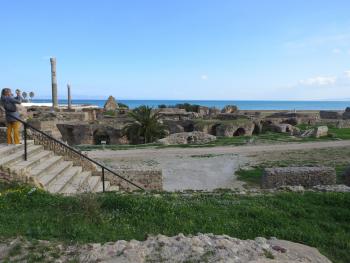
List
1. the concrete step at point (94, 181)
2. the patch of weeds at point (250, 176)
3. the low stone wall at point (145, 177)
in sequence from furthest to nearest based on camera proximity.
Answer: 1. the patch of weeds at point (250, 176)
2. the low stone wall at point (145, 177)
3. the concrete step at point (94, 181)

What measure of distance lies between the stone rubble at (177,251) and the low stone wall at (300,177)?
268 inches

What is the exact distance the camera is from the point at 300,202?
763 centimetres

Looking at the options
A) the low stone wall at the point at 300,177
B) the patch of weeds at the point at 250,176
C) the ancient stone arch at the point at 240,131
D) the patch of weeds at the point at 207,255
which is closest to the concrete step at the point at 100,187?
the low stone wall at the point at 300,177

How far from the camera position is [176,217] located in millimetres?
6590

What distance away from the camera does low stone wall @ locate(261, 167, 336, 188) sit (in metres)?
12.2

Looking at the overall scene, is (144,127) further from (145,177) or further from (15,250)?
(15,250)

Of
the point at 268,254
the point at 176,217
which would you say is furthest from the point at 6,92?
the point at 268,254

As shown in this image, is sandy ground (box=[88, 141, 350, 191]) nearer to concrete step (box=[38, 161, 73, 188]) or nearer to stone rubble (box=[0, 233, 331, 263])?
concrete step (box=[38, 161, 73, 188])

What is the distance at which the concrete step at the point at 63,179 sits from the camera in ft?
29.2

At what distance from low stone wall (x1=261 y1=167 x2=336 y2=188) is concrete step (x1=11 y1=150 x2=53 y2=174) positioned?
7185 millimetres

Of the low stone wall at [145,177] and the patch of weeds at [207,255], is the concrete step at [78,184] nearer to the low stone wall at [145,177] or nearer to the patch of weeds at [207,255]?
the low stone wall at [145,177]

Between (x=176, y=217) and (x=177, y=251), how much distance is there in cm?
146

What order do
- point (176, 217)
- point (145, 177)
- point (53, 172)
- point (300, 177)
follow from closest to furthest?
point (176, 217) < point (53, 172) < point (300, 177) < point (145, 177)

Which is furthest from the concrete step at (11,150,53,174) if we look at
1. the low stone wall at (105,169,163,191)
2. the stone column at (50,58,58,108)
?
the stone column at (50,58,58,108)
